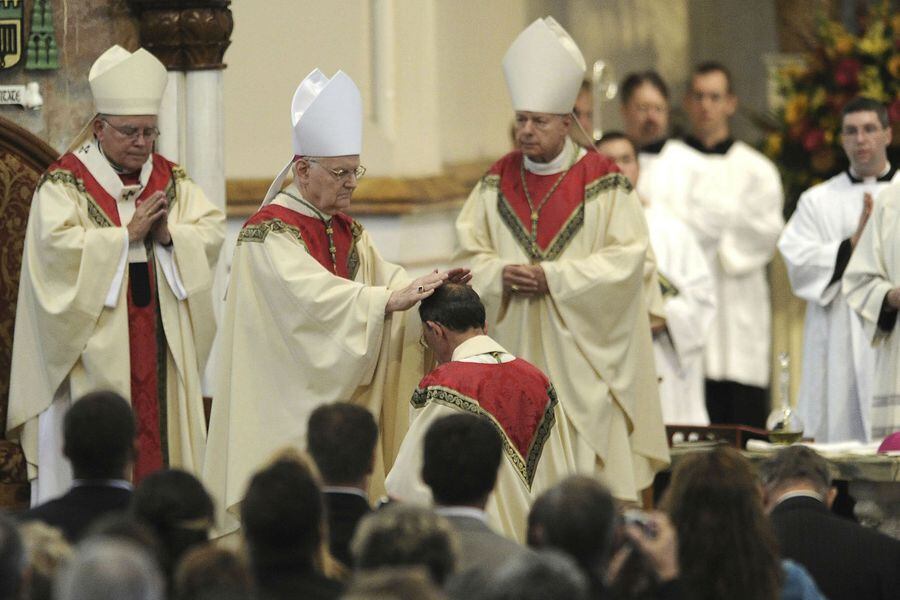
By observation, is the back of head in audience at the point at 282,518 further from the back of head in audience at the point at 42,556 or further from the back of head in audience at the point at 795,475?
the back of head in audience at the point at 795,475

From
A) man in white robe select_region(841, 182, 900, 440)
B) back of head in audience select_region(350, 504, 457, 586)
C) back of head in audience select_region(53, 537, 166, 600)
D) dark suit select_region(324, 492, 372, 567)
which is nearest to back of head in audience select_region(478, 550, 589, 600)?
back of head in audience select_region(350, 504, 457, 586)

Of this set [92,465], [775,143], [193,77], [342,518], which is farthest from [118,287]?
[775,143]

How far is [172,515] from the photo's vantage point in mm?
4793

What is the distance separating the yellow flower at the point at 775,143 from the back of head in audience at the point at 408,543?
8447 mm

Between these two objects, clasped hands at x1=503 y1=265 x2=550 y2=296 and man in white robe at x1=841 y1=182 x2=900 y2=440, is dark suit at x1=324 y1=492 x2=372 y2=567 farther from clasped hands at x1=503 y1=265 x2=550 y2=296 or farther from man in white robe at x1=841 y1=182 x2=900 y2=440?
man in white robe at x1=841 y1=182 x2=900 y2=440

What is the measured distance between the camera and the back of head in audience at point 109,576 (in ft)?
12.7

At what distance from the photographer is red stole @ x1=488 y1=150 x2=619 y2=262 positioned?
27.8ft

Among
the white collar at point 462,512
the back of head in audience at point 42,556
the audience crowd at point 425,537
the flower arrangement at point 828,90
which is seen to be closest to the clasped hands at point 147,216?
the audience crowd at point 425,537

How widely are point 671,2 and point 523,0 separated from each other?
240 cm

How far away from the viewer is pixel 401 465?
646 cm

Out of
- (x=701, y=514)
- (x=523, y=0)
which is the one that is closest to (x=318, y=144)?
(x=701, y=514)

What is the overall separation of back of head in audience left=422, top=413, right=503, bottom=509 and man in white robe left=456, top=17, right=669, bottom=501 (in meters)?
3.17

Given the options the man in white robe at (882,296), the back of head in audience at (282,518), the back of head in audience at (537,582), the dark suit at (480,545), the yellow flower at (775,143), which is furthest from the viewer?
the yellow flower at (775,143)

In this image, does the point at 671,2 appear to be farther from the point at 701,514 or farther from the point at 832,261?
the point at 701,514
